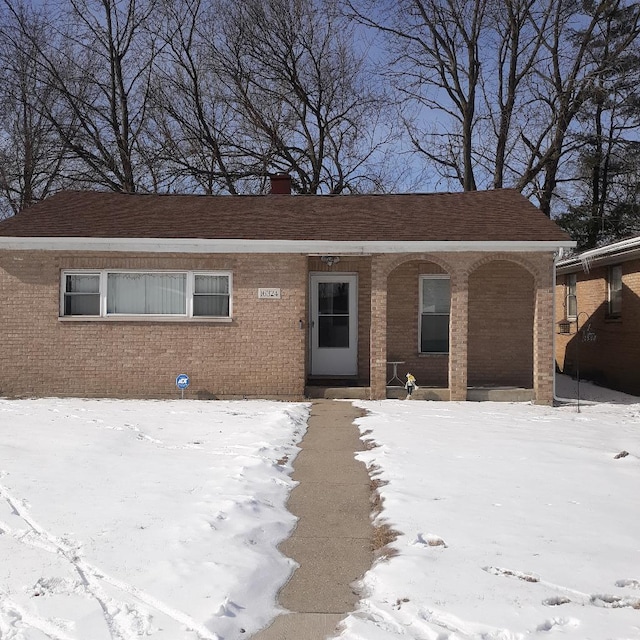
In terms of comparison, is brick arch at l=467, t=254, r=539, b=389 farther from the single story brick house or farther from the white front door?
the white front door

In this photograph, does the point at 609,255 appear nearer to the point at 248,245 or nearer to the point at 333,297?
the point at 333,297

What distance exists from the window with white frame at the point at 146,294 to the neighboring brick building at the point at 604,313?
722cm

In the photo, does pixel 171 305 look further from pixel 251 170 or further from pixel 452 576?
pixel 251 170

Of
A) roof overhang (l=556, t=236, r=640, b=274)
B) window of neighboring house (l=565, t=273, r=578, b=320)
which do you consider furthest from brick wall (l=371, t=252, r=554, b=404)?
window of neighboring house (l=565, t=273, r=578, b=320)

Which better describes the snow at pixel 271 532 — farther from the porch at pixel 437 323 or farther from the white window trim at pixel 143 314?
the porch at pixel 437 323

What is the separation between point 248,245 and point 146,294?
2.15 m

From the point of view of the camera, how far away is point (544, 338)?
42.1ft

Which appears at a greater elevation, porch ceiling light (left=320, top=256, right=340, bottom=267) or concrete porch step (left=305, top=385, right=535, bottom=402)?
porch ceiling light (left=320, top=256, right=340, bottom=267)

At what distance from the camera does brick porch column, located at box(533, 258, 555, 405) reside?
1280 cm

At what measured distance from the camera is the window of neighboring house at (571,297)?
19.5 metres

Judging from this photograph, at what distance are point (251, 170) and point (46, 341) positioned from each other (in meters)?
16.7

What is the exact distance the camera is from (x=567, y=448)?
28.8 feet

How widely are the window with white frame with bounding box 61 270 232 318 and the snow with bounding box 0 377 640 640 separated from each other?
3585 millimetres

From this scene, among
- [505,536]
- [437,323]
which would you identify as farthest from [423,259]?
[505,536]
